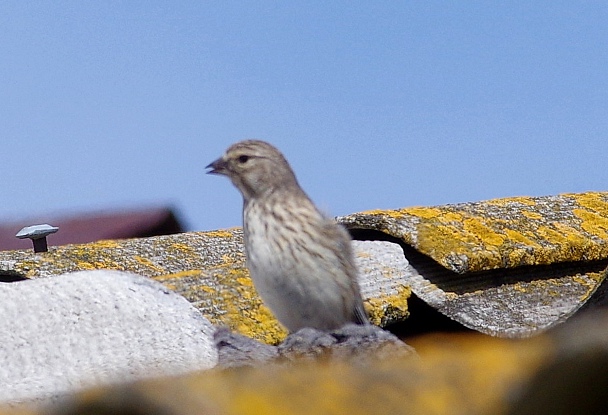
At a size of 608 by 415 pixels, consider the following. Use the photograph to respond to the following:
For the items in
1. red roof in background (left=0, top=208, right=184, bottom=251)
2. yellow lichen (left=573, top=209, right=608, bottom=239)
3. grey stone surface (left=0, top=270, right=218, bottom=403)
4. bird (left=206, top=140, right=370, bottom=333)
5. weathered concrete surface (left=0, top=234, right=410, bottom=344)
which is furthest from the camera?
red roof in background (left=0, top=208, right=184, bottom=251)

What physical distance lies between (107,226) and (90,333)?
1474cm

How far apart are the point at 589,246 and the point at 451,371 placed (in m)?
5.30

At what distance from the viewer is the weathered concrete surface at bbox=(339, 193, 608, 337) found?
5.18m

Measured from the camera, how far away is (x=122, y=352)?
3482 mm

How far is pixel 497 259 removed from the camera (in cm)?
567

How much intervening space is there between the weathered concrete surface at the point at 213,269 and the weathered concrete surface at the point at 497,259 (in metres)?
0.16

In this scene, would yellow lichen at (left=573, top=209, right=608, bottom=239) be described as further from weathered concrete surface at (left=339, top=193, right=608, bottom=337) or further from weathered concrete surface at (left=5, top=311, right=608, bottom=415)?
weathered concrete surface at (left=5, top=311, right=608, bottom=415)

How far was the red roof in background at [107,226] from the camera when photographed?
17.3 metres

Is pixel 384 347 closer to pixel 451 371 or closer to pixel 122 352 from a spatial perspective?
pixel 122 352

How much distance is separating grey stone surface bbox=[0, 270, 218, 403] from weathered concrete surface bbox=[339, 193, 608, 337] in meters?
1.75

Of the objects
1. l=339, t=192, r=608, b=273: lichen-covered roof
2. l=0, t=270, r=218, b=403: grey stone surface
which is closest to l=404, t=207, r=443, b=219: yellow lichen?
l=339, t=192, r=608, b=273: lichen-covered roof

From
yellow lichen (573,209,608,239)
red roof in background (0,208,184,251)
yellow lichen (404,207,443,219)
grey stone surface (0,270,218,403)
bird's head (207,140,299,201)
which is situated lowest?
red roof in background (0,208,184,251)

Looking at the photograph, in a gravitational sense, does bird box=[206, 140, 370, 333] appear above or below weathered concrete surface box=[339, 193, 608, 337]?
above

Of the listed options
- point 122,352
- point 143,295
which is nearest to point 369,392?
point 122,352
